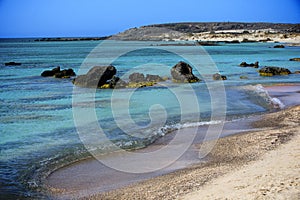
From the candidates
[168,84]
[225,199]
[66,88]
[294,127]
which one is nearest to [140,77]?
[168,84]

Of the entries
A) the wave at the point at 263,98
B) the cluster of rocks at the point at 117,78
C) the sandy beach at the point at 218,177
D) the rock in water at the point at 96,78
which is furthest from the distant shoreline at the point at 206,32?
the sandy beach at the point at 218,177

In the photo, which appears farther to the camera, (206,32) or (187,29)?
(187,29)

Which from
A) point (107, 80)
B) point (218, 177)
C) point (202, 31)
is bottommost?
point (218, 177)

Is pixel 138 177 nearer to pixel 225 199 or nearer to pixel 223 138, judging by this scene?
pixel 225 199

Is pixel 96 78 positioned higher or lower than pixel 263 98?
higher

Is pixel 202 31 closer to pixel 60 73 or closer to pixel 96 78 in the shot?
pixel 60 73

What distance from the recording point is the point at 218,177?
688cm

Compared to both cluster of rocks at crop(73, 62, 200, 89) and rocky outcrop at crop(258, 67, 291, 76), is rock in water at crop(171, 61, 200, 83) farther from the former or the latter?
rocky outcrop at crop(258, 67, 291, 76)

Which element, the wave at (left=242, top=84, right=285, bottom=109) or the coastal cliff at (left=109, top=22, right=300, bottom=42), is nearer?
the wave at (left=242, top=84, right=285, bottom=109)

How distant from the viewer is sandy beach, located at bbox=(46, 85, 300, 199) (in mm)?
5867

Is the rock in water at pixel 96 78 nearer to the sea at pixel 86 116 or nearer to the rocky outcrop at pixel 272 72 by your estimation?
the sea at pixel 86 116

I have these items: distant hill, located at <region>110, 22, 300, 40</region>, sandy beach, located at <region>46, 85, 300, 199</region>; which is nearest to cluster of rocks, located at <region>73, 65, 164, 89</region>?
sandy beach, located at <region>46, 85, 300, 199</region>

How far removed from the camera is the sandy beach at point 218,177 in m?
5.87

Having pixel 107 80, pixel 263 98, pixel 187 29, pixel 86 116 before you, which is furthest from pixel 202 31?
pixel 86 116
